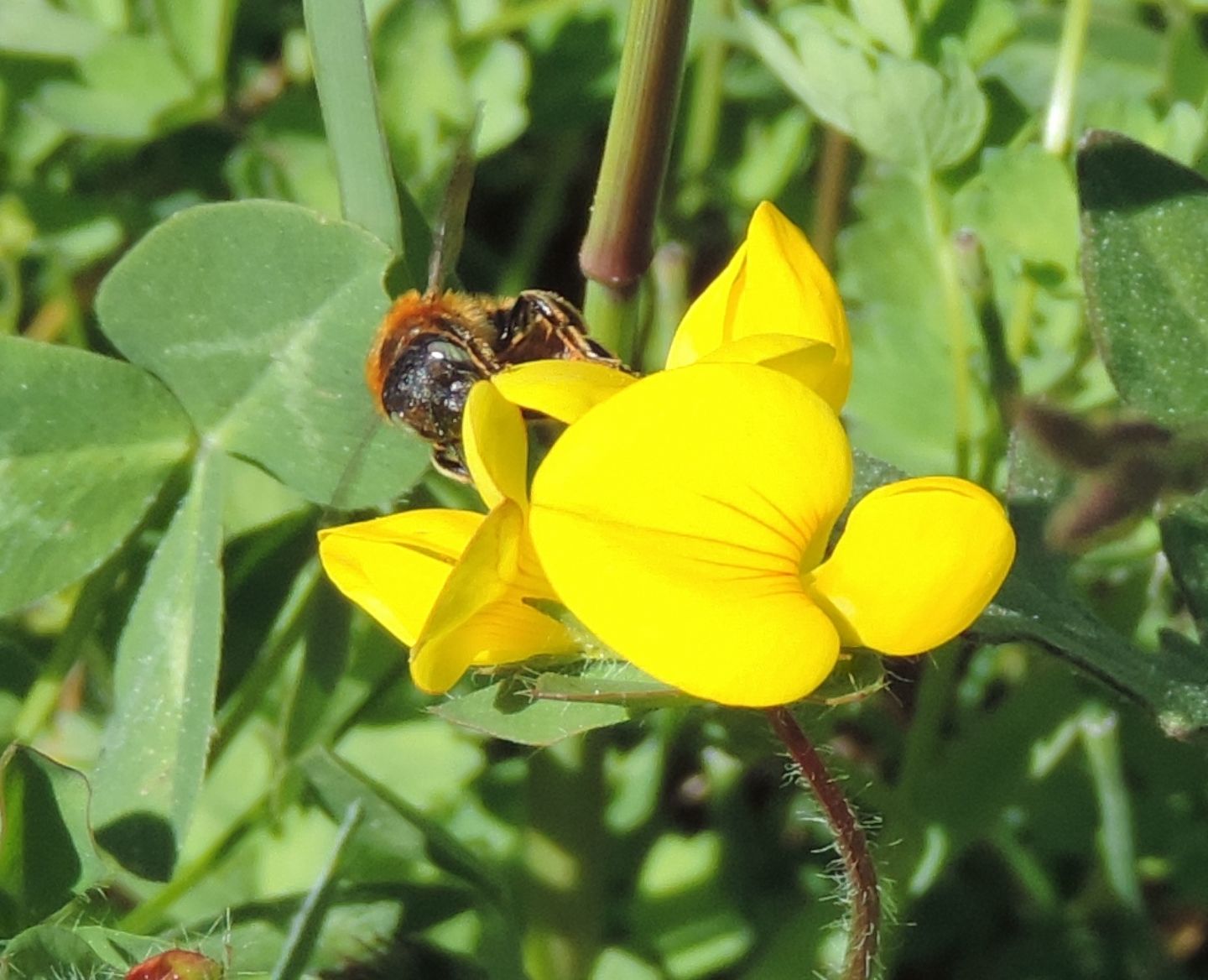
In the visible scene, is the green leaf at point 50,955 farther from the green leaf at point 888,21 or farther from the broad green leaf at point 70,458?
the green leaf at point 888,21

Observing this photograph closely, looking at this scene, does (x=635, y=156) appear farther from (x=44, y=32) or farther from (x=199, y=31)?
(x=44, y=32)

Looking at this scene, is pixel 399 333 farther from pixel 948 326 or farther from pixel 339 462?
pixel 948 326

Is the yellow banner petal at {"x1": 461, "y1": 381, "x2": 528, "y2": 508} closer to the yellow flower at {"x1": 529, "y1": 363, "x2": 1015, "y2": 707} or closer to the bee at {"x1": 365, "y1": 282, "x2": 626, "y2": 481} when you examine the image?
the yellow flower at {"x1": 529, "y1": 363, "x2": 1015, "y2": 707}

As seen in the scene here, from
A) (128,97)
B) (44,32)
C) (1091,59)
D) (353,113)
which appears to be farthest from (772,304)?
(44,32)

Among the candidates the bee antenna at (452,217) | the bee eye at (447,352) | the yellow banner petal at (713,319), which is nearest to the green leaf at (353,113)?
the bee antenna at (452,217)

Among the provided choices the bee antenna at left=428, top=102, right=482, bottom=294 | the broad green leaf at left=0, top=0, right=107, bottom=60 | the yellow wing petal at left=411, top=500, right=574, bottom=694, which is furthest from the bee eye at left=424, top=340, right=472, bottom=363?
the broad green leaf at left=0, top=0, right=107, bottom=60

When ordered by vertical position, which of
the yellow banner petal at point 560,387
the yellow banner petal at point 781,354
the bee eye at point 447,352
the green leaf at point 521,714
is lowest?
the green leaf at point 521,714
